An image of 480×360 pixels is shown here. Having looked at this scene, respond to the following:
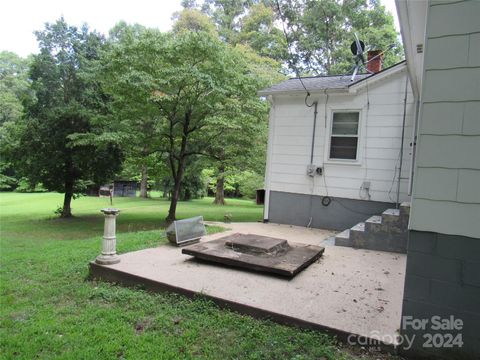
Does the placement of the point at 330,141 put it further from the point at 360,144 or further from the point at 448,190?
the point at 448,190

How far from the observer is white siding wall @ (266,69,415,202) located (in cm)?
669

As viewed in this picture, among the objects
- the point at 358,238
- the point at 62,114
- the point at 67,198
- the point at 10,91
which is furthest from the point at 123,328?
the point at 10,91

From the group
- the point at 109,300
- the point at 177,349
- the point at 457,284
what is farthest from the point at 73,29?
the point at 457,284

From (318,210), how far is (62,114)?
8.88m

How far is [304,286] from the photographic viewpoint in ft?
11.3

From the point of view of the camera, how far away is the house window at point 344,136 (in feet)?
23.4

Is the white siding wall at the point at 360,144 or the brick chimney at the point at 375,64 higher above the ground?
the brick chimney at the point at 375,64

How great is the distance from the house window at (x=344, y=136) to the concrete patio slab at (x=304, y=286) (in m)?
2.79

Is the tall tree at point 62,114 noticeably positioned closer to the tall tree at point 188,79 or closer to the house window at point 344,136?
the tall tree at point 188,79

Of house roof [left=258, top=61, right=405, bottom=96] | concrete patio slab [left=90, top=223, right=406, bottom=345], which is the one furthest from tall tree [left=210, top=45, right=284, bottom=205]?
concrete patio slab [left=90, top=223, right=406, bottom=345]

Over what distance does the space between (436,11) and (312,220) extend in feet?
18.9

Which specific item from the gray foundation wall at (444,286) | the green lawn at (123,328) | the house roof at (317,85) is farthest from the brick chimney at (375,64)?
the green lawn at (123,328)

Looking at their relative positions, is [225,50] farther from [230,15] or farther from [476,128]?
[230,15]

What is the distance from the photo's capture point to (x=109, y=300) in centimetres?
340
